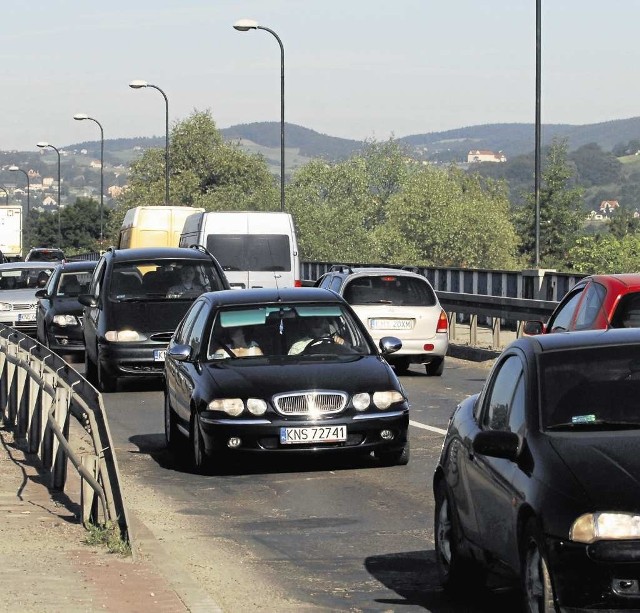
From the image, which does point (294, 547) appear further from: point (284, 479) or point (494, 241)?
point (494, 241)

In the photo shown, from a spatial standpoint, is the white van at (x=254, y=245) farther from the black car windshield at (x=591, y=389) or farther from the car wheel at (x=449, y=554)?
the black car windshield at (x=591, y=389)

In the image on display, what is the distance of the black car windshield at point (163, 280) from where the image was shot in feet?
70.1

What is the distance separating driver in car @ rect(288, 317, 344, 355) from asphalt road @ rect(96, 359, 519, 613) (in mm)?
944

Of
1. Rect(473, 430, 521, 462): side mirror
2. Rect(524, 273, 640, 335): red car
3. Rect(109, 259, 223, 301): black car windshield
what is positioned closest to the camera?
Rect(473, 430, 521, 462): side mirror

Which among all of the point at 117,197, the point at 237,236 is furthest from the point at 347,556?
the point at 117,197

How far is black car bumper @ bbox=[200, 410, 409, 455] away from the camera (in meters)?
12.4

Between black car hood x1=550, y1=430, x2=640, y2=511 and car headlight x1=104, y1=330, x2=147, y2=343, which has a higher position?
black car hood x1=550, y1=430, x2=640, y2=511

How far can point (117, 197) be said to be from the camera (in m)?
135

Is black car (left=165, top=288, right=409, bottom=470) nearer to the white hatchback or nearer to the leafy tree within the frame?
the white hatchback

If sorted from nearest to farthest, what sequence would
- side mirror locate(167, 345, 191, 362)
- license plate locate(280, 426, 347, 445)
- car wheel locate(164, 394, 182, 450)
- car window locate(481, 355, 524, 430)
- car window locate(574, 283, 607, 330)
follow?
car window locate(481, 355, 524, 430) < license plate locate(280, 426, 347, 445) < side mirror locate(167, 345, 191, 362) < car window locate(574, 283, 607, 330) < car wheel locate(164, 394, 182, 450)

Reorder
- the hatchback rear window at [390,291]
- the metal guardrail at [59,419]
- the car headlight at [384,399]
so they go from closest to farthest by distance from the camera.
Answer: the metal guardrail at [59,419] < the car headlight at [384,399] < the hatchback rear window at [390,291]

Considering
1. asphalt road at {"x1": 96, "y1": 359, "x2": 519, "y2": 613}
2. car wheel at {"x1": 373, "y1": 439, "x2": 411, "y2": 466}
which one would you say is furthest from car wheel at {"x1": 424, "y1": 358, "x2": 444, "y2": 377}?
car wheel at {"x1": 373, "y1": 439, "x2": 411, "y2": 466}

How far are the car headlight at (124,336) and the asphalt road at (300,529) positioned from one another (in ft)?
16.5

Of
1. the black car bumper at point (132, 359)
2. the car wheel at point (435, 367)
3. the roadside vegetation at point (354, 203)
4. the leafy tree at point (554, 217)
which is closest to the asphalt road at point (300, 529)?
the black car bumper at point (132, 359)
